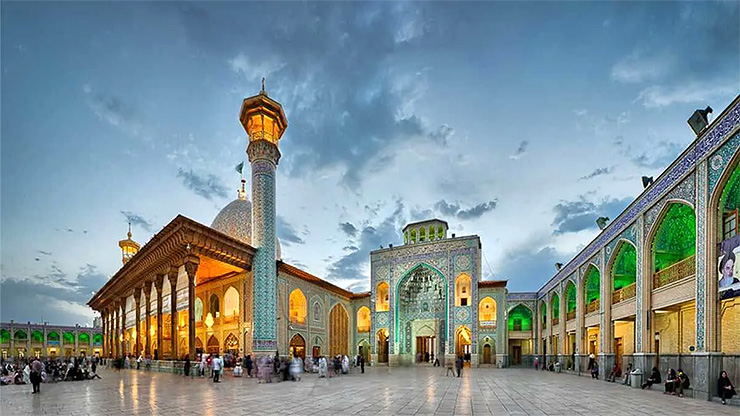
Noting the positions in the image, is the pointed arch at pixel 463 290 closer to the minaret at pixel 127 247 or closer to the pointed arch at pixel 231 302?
the pointed arch at pixel 231 302

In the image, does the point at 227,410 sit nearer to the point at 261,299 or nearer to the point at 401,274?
the point at 261,299

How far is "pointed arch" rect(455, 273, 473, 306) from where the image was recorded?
29714 mm

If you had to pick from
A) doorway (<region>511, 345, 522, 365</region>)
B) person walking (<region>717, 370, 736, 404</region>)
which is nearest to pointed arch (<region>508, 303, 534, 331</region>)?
doorway (<region>511, 345, 522, 365</region>)

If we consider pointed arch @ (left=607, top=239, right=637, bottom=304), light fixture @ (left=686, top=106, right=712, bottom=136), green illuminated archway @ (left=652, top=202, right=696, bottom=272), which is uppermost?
light fixture @ (left=686, top=106, right=712, bottom=136)

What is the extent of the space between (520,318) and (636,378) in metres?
19.6

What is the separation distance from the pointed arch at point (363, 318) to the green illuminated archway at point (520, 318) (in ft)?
34.5

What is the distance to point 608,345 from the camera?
683 inches

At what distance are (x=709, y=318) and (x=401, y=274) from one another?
21894 mm

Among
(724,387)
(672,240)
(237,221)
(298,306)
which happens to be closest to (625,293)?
(672,240)

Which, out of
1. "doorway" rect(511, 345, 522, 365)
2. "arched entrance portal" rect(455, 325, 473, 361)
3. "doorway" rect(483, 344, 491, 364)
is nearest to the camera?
"doorway" rect(483, 344, 491, 364)

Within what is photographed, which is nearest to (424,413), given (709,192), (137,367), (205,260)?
(709,192)

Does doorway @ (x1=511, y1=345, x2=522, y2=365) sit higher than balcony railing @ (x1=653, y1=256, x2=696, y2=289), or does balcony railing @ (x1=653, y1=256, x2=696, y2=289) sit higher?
balcony railing @ (x1=653, y1=256, x2=696, y2=289)

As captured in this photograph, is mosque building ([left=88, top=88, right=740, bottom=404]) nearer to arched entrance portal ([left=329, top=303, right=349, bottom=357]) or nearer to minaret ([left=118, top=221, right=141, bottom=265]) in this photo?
arched entrance portal ([left=329, top=303, right=349, bottom=357])

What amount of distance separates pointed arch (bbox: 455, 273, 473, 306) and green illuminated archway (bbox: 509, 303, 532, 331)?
4.95 meters
